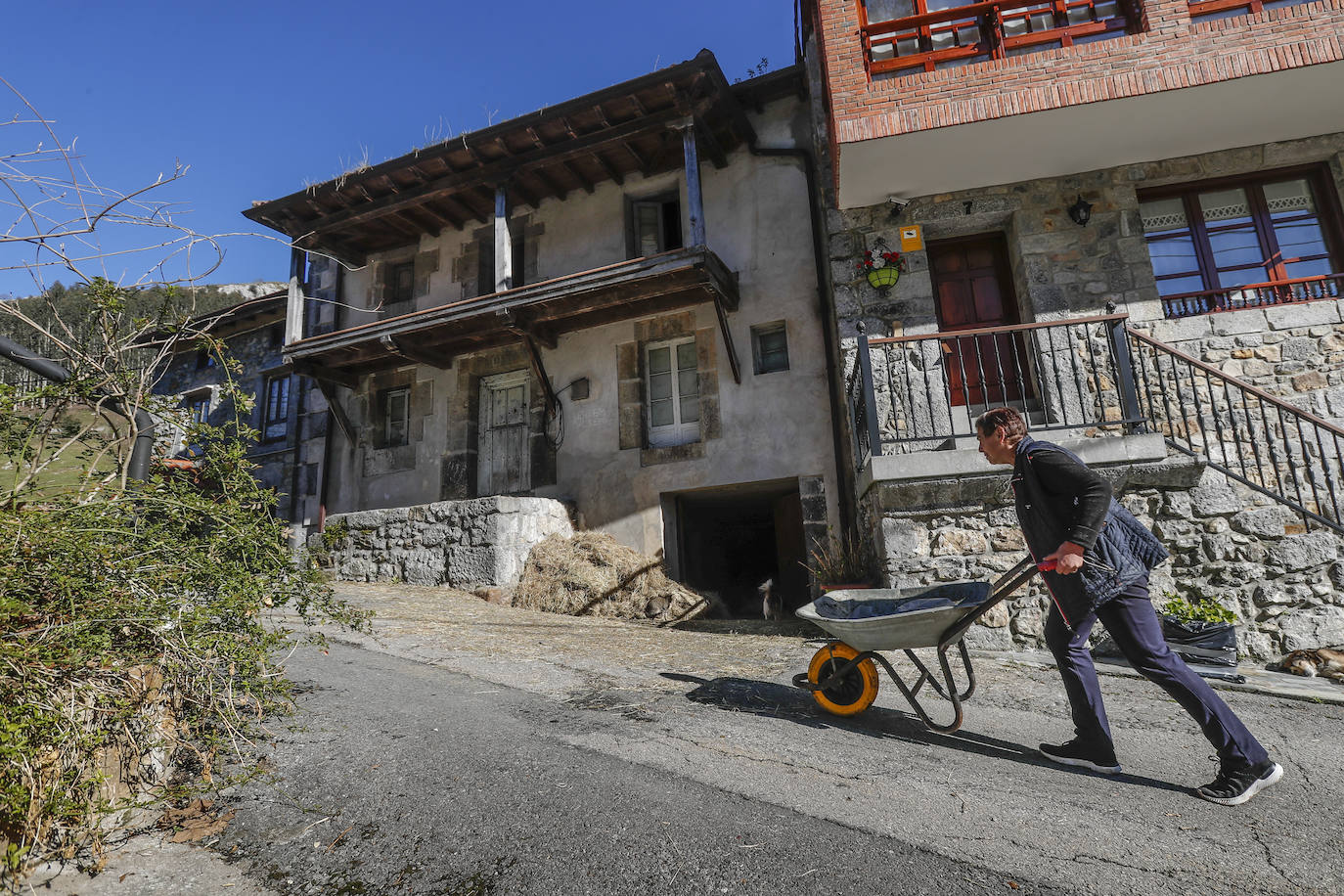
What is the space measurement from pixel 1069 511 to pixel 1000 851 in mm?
1428

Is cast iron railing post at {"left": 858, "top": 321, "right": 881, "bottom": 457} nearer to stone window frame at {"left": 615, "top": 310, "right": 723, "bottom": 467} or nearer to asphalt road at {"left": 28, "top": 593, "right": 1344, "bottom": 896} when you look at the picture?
asphalt road at {"left": 28, "top": 593, "right": 1344, "bottom": 896}

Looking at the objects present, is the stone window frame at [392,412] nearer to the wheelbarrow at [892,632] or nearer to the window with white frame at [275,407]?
the window with white frame at [275,407]

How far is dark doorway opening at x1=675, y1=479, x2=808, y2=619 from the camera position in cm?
859

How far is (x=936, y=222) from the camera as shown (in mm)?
7547

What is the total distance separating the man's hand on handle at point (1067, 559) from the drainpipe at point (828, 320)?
499cm

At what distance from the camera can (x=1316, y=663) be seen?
477cm

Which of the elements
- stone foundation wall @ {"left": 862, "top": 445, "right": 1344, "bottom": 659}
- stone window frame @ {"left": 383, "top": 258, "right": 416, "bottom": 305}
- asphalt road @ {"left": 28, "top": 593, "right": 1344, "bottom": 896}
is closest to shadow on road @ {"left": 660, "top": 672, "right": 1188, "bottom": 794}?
asphalt road @ {"left": 28, "top": 593, "right": 1344, "bottom": 896}

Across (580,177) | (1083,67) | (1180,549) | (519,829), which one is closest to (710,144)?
(580,177)

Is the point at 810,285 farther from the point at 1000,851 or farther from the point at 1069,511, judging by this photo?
the point at 1000,851

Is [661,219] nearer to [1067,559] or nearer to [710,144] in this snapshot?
[710,144]

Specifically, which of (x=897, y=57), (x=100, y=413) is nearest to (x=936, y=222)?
(x=897, y=57)

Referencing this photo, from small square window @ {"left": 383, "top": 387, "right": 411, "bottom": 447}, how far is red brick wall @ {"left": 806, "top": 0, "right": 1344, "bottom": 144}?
7732 millimetres

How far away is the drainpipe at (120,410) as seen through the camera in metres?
2.84

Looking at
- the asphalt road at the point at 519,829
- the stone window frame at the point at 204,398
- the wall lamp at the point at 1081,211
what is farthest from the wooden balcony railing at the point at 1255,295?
the stone window frame at the point at 204,398
